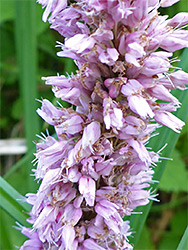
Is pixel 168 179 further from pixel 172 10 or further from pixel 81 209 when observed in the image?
pixel 81 209

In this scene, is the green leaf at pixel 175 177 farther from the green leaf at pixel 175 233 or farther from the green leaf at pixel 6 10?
the green leaf at pixel 6 10

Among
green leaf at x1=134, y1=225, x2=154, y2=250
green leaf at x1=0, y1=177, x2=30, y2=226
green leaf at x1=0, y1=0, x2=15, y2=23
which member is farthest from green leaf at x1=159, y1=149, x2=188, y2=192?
green leaf at x1=0, y1=0, x2=15, y2=23

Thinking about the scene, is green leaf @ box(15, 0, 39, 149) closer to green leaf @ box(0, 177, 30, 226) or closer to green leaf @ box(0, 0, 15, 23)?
green leaf @ box(0, 0, 15, 23)

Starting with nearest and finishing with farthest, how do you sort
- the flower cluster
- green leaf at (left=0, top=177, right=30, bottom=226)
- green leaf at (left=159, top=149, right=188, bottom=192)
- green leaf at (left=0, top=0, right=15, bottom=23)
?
1. the flower cluster
2. green leaf at (left=0, top=177, right=30, bottom=226)
3. green leaf at (left=159, top=149, right=188, bottom=192)
4. green leaf at (left=0, top=0, right=15, bottom=23)

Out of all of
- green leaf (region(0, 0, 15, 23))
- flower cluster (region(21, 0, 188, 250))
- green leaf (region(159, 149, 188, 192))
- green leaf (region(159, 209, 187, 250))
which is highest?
green leaf (region(0, 0, 15, 23))

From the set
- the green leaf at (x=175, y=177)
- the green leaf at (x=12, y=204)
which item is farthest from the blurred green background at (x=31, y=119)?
the green leaf at (x=12, y=204)

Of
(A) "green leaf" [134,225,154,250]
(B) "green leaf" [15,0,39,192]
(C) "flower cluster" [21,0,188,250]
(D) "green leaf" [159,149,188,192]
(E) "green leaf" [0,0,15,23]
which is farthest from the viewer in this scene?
(E) "green leaf" [0,0,15,23]

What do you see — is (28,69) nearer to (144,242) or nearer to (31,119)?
(31,119)
